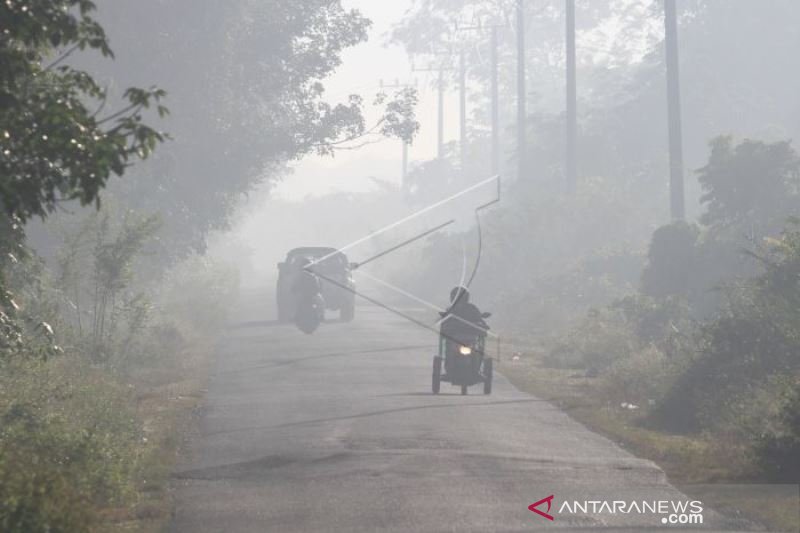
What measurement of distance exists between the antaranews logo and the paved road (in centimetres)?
11

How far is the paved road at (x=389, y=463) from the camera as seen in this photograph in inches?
423

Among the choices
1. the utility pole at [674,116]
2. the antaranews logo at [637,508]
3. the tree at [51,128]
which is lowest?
the antaranews logo at [637,508]

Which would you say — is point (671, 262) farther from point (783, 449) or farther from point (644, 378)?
point (783, 449)

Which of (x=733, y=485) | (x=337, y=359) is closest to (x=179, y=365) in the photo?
(x=337, y=359)

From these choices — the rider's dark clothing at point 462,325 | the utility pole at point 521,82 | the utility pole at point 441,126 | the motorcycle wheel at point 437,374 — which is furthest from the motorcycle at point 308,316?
the utility pole at point 441,126

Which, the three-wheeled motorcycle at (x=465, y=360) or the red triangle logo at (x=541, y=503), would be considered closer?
the red triangle logo at (x=541, y=503)

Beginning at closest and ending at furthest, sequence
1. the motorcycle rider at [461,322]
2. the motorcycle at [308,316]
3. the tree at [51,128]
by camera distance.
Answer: the tree at [51,128], the motorcycle rider at [461,322], the motorcycle at [308,316]

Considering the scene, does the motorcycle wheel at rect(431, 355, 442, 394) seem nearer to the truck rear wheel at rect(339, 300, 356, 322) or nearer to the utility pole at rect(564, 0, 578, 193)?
the truck rear wheel at rect(339, 300, 356, 322)

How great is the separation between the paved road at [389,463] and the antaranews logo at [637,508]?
11 cm

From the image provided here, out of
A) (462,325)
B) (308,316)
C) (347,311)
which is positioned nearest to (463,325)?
(462,325)

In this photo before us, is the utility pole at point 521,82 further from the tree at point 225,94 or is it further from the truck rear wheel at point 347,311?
the truck rear wheel at point 347,311

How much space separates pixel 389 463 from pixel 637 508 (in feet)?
10.1

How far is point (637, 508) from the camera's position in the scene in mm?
11094

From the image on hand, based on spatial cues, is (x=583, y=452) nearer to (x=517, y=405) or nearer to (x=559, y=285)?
(x=517, y=405)
